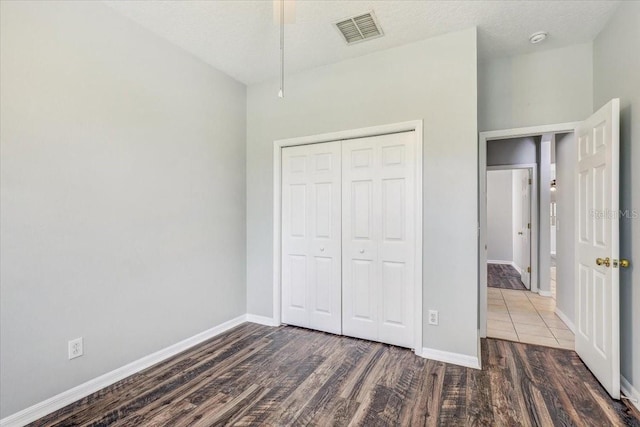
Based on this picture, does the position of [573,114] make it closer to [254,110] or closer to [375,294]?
[375,294]

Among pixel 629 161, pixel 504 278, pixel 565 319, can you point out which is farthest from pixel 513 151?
pixel 629 161

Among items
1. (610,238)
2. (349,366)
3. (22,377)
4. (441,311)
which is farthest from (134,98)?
(610,238)

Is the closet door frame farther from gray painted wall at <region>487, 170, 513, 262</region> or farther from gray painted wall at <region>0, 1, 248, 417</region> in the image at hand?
gray painted wall at <region>487, 170, 513, 262</region>

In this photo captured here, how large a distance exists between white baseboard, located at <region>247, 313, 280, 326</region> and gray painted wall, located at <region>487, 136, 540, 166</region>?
4383 mm

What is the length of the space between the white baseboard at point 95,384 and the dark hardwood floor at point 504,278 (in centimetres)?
497

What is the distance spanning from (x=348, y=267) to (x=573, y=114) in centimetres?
256

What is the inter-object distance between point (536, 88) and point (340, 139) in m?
1.94

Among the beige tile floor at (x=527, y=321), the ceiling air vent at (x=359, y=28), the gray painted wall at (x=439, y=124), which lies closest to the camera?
the ceiling air vent at (x=359, y=28)

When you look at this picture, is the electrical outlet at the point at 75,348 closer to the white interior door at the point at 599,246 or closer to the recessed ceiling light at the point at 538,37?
the white interior door at the point at 599,246

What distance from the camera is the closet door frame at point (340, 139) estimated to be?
9.20 feet

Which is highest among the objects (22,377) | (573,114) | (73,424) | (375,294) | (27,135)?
(573,114)

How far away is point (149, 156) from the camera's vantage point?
8.76 ft

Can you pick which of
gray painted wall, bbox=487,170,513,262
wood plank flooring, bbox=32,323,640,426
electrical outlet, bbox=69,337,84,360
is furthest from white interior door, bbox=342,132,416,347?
gray painted wall, bbox=487,170,513,262

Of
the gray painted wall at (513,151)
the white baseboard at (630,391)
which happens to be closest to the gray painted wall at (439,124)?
the white baseboard at (630,391)
